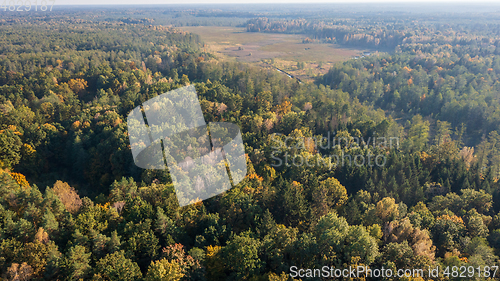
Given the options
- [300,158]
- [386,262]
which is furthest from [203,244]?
[300,158]

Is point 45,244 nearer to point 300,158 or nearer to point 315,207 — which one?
point 315,207

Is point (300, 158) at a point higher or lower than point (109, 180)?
higher

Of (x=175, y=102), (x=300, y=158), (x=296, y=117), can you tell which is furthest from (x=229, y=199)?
(x=296, y=117)

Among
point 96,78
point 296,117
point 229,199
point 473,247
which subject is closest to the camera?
point 473,247

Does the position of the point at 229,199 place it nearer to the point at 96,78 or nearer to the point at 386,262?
the point at 386,262

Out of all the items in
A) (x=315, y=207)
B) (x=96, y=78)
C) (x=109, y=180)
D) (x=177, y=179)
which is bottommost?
(x=109, y=180)

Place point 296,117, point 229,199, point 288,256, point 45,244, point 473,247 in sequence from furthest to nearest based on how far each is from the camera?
point 296,117, point 229,199, point 473,247, point 288,256, point 45,244

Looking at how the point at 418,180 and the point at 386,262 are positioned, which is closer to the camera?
the point at 386,262
